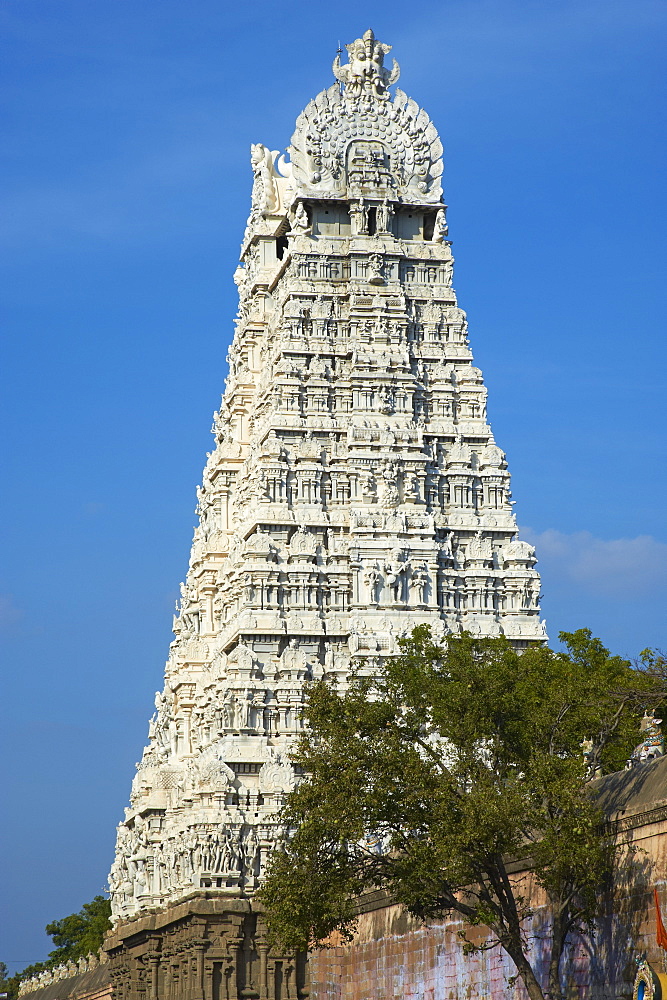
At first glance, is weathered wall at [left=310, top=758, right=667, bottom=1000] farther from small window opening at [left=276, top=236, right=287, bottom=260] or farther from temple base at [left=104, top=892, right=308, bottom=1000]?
small window opening at [left=276, top=236, right=287, bottom=260]

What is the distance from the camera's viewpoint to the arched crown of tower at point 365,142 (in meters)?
71.1

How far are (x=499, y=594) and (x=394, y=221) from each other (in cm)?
1531

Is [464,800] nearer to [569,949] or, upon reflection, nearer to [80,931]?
[569,949]

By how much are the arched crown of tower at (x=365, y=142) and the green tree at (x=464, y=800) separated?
2986 centimetres

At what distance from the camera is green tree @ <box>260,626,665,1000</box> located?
130 feet

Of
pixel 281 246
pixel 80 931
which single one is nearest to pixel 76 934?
pixel 80 931

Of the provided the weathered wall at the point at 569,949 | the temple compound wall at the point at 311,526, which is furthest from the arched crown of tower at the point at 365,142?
the weathered wall at the point at 569,949

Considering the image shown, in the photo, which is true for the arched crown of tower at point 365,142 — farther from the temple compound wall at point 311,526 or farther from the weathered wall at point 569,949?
the weathered wall at point 569,949

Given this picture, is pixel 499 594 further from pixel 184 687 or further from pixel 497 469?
pixel 184 687

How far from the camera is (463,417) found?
230 feet


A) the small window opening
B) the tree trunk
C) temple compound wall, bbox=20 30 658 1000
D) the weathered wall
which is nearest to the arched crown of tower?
temple compound wall, bbox=20 30 658 1000

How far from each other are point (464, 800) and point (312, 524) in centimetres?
2741

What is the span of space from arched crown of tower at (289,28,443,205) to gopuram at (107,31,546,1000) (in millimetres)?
78

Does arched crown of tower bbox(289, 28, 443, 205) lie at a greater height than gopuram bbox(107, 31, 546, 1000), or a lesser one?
greater
